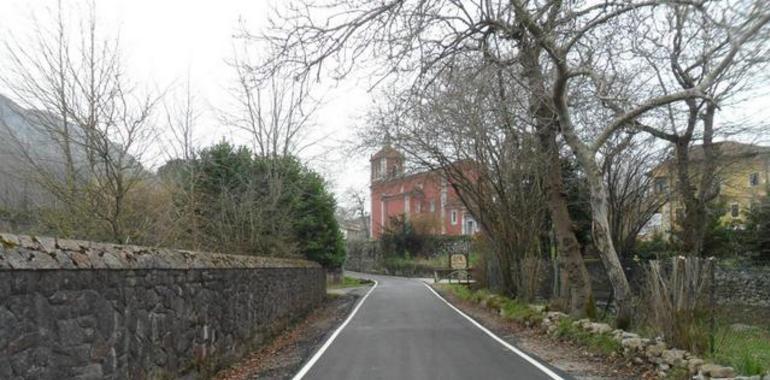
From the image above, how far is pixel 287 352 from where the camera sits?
13.7m

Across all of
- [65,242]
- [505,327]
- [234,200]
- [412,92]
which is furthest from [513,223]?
[65,242]

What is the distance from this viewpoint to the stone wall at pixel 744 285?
83.6ft

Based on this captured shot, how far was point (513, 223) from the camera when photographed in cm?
2636

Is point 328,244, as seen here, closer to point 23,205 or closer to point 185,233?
point 185,233

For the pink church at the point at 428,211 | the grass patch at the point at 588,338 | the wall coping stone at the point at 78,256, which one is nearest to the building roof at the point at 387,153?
the grass patch at the point at 588,338

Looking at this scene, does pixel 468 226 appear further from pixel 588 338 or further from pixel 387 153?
pixel 588 338

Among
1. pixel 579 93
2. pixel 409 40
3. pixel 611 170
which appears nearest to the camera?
pixel 409 40

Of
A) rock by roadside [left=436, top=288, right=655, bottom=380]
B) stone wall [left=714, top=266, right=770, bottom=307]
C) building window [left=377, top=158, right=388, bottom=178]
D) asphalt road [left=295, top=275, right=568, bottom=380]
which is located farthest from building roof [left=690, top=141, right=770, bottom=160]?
asphalt road [left=295, top=275, right=568, bottom=380]

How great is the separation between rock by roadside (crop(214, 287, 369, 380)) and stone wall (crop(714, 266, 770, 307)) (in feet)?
47.3

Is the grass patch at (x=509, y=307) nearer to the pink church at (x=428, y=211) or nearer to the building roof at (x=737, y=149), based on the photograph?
the building roof at (x=737, y=149)

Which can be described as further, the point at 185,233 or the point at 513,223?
the point at 513,223

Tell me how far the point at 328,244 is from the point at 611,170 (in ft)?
57.3

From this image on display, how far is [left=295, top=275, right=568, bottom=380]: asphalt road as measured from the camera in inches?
413

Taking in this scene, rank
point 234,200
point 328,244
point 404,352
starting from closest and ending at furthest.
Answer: point 404,352
point 234,200
point 328,244
